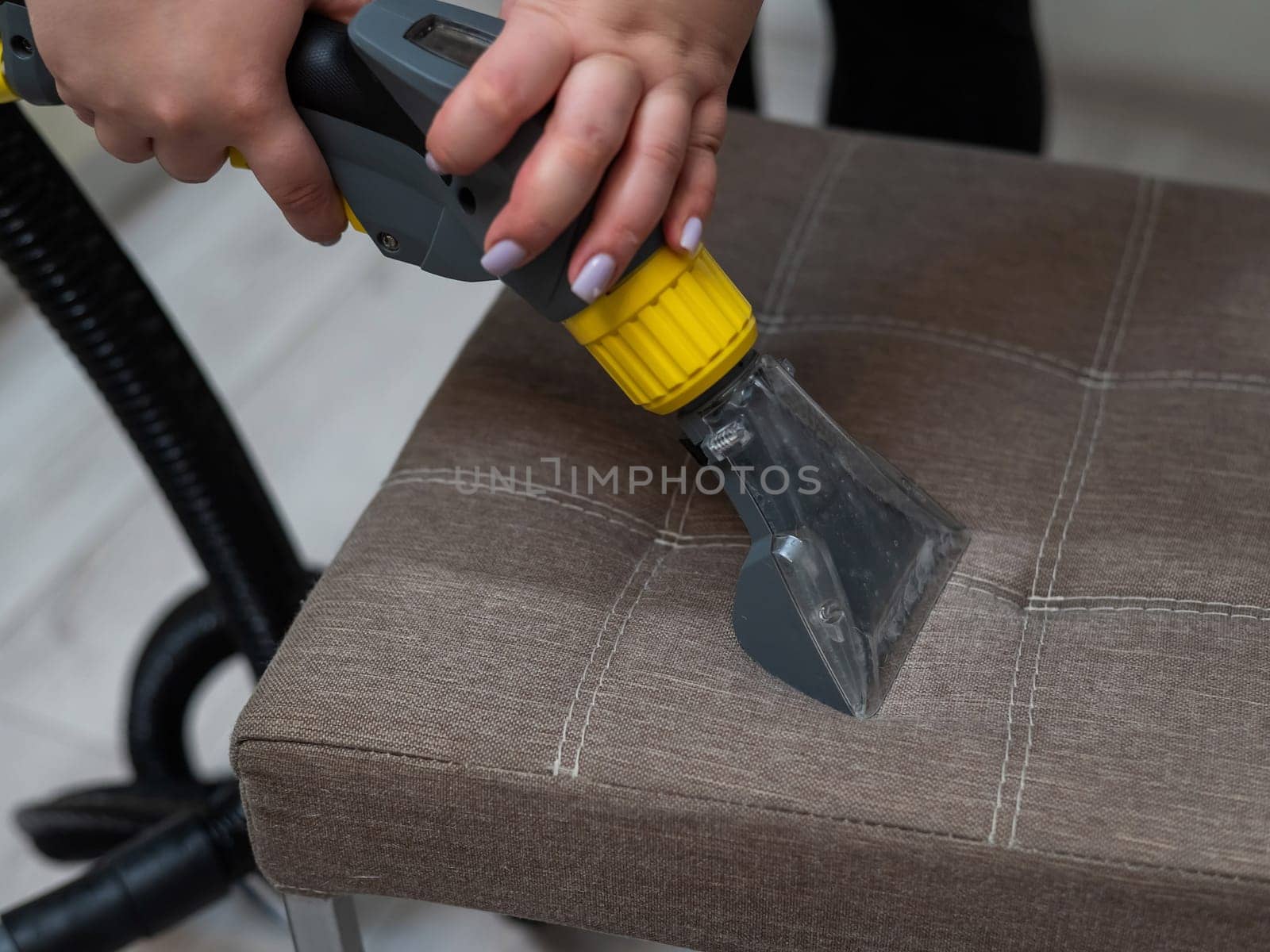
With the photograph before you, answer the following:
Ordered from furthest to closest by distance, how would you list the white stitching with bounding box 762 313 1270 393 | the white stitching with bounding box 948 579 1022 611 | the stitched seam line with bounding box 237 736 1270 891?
the white stitching with bounding box 762 313 1270 393 < the white stitching with bounding box 948 579 1022 611 < the stitched seam line with bounding box 237 736 1270 891

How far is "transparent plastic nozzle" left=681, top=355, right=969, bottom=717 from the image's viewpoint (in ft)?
1.89

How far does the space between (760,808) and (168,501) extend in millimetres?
506

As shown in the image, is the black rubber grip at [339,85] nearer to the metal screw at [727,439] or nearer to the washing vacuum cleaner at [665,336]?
the washing vacuum cleaner at [665,336]

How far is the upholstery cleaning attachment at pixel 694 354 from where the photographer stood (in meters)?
0.55

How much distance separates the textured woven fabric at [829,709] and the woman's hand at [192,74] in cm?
18

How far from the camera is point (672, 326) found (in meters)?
0.56

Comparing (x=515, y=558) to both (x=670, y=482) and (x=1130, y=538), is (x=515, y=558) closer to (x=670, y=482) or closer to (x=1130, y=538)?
(x=670, y=482)

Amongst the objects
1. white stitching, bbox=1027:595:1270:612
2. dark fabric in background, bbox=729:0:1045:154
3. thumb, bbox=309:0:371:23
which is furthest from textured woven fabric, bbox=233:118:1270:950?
dark fabric in background, bbox=729:0:1045:154

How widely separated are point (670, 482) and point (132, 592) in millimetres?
738

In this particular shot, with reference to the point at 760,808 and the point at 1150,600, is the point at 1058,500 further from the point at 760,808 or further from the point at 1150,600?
the point at 760,808

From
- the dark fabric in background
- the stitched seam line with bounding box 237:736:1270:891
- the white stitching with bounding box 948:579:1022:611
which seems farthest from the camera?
the dark fabric in background

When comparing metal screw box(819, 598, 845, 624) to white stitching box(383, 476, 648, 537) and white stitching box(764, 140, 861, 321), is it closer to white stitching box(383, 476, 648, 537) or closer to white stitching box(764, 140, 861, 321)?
white stitching box(383, 476, 648, 537)

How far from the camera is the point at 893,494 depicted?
62 centimetres

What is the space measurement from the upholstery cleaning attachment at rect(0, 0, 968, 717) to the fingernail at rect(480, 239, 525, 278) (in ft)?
0.07
